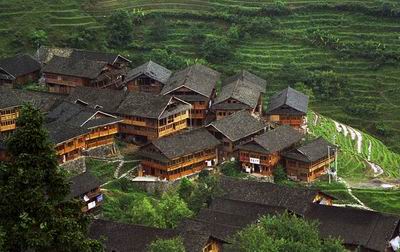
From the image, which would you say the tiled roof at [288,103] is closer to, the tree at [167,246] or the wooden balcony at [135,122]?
the wooden balcony at [135,122]

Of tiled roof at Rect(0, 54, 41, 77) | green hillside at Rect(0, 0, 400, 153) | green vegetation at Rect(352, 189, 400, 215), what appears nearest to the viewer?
green vegetation at Rect(352, 189, 400, 215)

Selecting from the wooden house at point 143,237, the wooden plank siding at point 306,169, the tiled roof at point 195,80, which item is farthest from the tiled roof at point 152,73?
the wooden house at point 143,237

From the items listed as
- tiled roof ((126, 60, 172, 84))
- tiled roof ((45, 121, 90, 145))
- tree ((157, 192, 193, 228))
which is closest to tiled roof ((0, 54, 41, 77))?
tiled roof ((126, 60, 172, 84))

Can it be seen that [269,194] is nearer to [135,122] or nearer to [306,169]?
[306,169]

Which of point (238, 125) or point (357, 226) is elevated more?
point (238, 125)

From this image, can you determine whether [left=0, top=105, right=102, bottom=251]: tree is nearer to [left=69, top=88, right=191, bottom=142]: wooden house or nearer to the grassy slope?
[left=69, top=88, right=191, bottom=142]: wooden house

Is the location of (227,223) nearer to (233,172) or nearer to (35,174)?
(233,172)

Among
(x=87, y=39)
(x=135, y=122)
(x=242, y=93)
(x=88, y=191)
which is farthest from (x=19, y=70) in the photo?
(x=88, y=191)
